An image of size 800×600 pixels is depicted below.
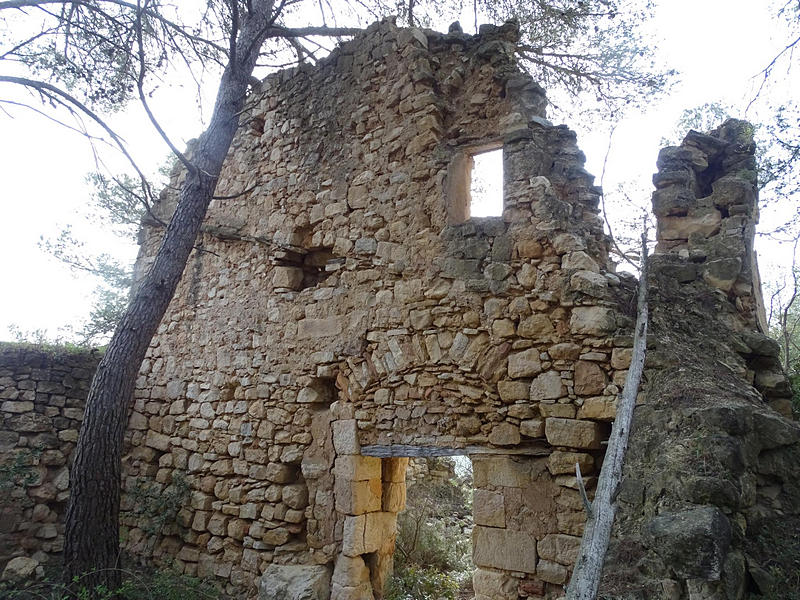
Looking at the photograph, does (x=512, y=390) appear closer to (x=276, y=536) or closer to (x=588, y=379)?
(x=588, y=379)

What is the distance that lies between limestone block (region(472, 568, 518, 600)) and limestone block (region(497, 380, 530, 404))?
1158mm

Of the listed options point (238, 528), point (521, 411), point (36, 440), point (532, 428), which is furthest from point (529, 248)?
point (36, 440)

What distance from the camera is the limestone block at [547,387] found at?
392 centimetres

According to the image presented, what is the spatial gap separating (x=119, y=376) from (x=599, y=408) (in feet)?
13.1

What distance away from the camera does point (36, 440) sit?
6.17m

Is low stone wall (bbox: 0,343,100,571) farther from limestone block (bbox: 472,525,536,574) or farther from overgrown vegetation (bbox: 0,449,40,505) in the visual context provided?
limestone block (bbox: 472,525,536,574)

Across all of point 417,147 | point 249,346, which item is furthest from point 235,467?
point 417,147

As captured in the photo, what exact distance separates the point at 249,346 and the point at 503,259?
276 centimetres

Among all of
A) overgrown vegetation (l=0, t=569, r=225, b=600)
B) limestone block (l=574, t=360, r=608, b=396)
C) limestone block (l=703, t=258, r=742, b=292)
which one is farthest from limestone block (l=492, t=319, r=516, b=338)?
overgrown vegetation (l=0, t=569, r=225, b=600)

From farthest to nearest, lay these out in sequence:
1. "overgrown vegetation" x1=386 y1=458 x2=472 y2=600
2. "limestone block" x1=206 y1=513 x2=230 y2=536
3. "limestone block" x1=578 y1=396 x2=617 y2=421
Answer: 1. "limestone block" x1=206 y1=513 x2=230 y2=536
2. "overgrown vegetation" x1=386 y1=458 x2=472 y2=600
3. "limestone block" x1=578 y1=396 x2=617 y2=421

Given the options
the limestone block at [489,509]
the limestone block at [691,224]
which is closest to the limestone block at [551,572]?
the limestone block at [489,509]

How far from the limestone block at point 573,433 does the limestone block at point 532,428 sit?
0.16 ft

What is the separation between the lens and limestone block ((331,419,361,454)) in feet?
15.7

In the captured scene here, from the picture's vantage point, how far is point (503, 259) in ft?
14.4
